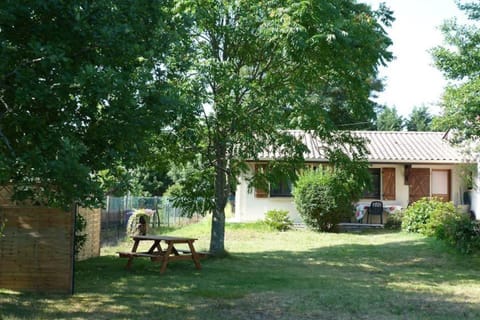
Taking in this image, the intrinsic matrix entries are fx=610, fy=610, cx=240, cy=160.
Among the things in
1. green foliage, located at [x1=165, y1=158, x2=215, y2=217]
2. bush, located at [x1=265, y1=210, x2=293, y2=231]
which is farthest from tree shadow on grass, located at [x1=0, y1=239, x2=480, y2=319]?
bush, located at [x1=265, y1=210, x2=293, y2=231]

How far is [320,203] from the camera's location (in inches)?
918

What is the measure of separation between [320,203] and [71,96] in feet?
55.7

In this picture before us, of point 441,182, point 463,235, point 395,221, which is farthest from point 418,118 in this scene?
point 463,235

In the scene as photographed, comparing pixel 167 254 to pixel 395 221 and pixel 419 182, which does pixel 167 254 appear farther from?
pixel 419 182

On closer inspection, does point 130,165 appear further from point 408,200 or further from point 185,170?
point 408,200

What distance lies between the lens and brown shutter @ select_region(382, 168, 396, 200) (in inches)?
1068

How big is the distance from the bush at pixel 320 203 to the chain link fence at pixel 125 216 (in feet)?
15.8

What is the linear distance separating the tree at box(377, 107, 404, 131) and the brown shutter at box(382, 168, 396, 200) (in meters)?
31.2

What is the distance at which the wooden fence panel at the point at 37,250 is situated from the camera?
9.86 metres

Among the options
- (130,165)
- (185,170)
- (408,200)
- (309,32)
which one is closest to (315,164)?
(408,200)

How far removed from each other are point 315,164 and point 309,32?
557 inches

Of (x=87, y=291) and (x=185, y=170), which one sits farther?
(x=185, y=170)

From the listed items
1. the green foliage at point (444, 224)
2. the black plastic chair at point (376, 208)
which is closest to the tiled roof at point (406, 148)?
the black plastic chair at point (376, 208)

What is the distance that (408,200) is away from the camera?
27234mm
